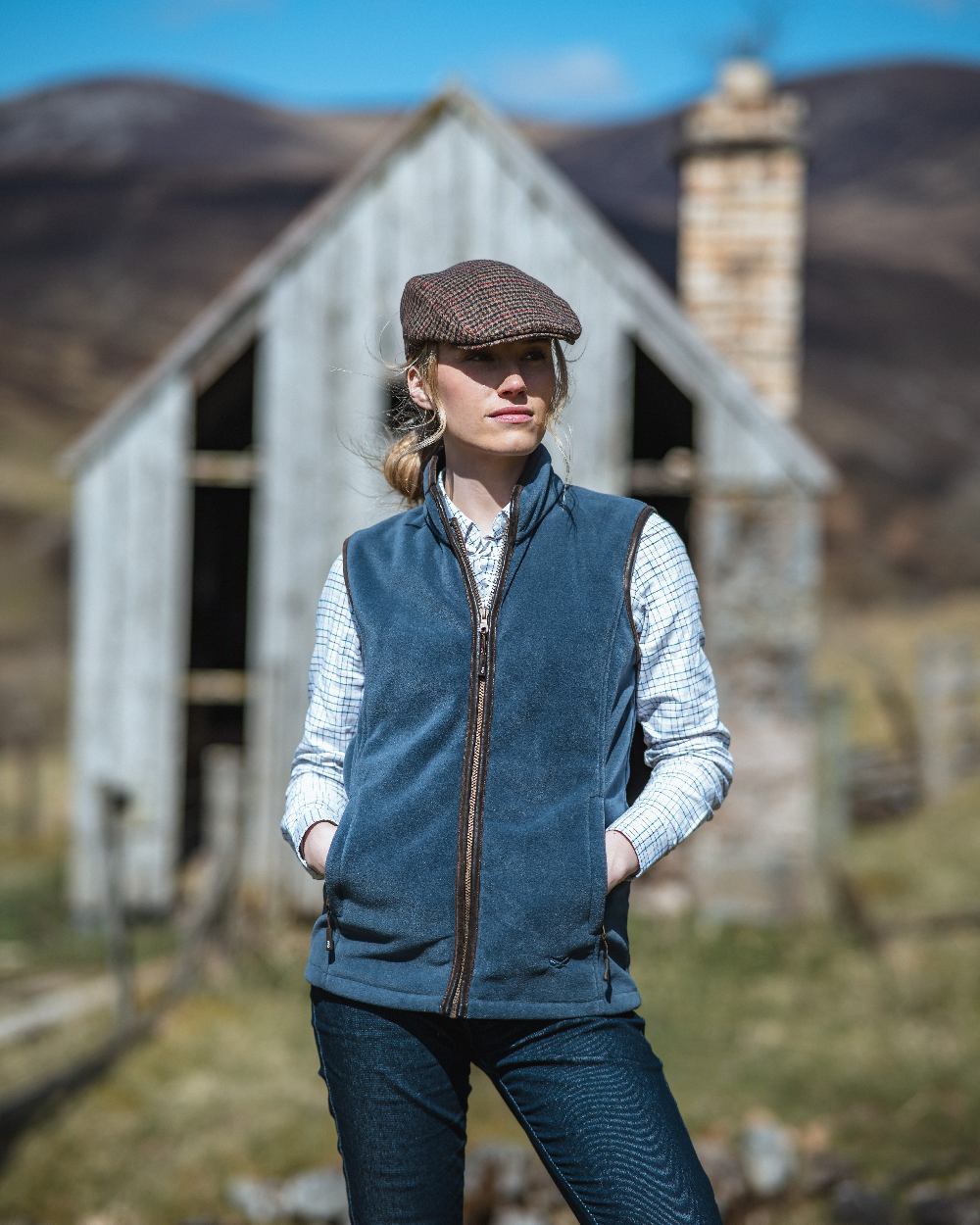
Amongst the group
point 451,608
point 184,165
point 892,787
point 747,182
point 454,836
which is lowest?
point 892,787

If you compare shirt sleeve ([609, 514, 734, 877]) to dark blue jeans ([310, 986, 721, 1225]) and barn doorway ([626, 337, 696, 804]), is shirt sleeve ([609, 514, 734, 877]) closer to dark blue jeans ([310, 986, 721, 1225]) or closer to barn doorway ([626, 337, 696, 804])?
dark blue jeans ([310, 986, 721, 1225])

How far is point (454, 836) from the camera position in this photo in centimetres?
195

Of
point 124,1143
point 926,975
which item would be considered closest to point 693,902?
point 926,975

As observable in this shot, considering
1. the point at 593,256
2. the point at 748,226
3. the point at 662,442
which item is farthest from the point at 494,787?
the point at 662,442

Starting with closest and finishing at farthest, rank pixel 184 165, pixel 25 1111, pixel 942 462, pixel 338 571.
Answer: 1. pixel 338 571
2. pixel 25 1111
3. pixel 942 462
4. pixel 184 165

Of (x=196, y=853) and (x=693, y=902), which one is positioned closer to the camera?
(x=693, y=902)

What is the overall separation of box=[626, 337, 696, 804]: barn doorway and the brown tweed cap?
6.42 metres

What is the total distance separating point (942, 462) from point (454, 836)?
27.6 m

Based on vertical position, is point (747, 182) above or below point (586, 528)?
above

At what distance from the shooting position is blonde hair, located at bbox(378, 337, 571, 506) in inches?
82.3

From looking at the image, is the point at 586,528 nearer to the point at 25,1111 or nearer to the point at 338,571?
the point at 338,571

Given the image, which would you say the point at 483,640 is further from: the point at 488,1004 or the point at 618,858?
the point at 488,1004

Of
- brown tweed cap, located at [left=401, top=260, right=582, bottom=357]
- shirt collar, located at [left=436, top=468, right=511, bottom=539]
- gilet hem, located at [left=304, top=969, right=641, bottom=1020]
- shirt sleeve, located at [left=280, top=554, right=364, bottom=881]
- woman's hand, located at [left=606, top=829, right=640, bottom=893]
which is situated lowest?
gilet hem, located at [left=304, top=969, right=641, bottom=1020]

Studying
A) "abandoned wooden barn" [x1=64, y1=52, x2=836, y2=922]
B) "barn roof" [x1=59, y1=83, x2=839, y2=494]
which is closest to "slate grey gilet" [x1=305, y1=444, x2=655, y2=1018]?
"abandoned wooden barn" [x1=64, y1=52, x2=836, y2=922]
